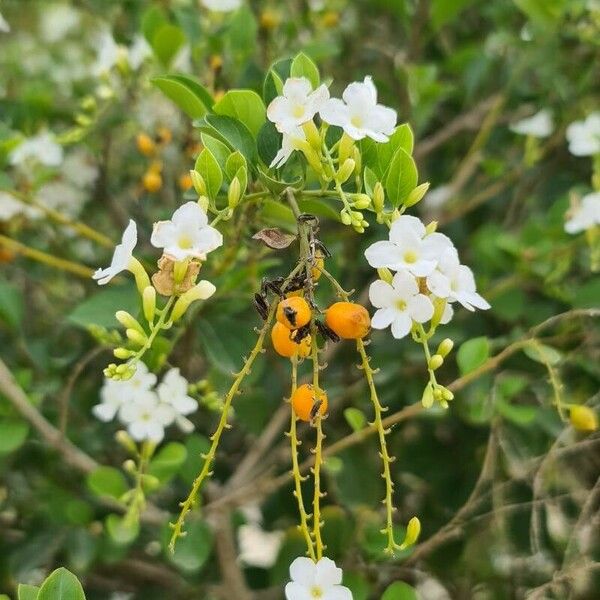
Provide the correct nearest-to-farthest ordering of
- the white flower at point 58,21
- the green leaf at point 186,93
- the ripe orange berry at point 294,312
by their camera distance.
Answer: the ripe orange berry at point 294,312 < the green leaf at point 186,93 < the white flower at point 58,21

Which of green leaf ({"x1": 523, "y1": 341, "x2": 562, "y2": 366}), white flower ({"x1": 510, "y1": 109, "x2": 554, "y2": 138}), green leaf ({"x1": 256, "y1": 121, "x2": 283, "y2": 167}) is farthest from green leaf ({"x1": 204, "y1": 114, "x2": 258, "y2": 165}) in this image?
white flower ({"x1": 510, "y1": 109, "x2": 554, "y2": 138})

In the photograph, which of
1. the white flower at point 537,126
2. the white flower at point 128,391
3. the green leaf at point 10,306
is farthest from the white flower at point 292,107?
the white flower at point 537,126

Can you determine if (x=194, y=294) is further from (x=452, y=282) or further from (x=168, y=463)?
(x=168, y=463)

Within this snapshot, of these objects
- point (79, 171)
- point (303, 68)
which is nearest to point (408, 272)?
point (303, 68)

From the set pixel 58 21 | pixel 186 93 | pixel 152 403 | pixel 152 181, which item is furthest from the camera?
pixel 58 21

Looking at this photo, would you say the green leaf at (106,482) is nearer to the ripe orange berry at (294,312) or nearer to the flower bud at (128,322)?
the flower bud at (128,322)

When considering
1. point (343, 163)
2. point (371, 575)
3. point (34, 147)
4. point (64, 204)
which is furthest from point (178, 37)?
point (371, 575)

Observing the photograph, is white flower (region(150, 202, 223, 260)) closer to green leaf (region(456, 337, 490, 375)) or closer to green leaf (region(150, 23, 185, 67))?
green leaf (region(456, 337, 490, 375))
